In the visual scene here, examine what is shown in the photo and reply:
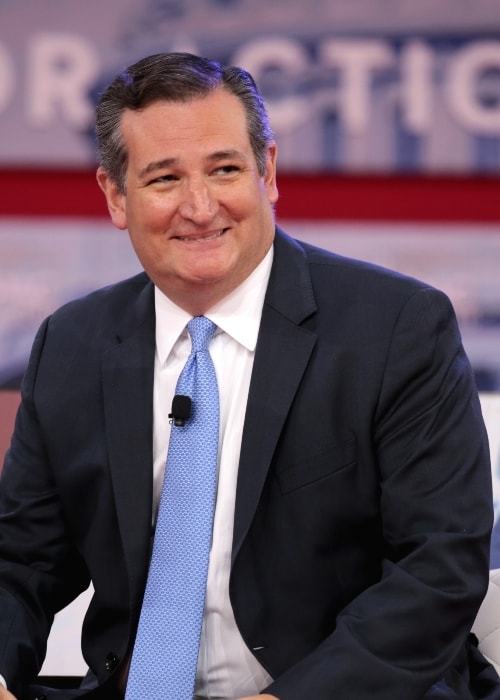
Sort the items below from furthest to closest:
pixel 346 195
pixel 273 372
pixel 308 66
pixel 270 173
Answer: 1. pixel 346 195
2. pixel 308 66
3. pixel 270 173
4. pixel 273 372

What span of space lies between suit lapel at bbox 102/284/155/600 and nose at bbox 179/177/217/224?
0.22 metres

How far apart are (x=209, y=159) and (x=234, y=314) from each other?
0.24 m

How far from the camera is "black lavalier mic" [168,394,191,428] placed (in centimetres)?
169

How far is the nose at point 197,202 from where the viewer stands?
1.70 meters

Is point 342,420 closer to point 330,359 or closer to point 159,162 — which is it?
point 330,359

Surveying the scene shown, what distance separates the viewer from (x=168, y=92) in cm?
173

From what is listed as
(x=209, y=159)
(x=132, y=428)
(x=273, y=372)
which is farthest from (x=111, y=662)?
(x=209, y=159)

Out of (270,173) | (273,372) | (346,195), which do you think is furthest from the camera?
(346,195)

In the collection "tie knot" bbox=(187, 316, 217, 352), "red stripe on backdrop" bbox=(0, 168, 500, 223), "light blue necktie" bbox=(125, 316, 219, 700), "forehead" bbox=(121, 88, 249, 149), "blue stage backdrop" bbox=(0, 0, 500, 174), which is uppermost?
"blue stage backdrop" bbox=(0, 0, 500, 174)

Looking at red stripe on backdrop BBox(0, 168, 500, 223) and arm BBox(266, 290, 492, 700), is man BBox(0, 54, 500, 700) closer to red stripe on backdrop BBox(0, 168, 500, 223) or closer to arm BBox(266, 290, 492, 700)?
arm BBox(266, 290, 492, 700)

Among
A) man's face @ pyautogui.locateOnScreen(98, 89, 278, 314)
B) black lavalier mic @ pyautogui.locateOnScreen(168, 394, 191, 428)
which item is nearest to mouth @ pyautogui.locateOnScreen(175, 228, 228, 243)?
man's face @ pyautogui.locateOnScreen(98, 89, 278, 314)

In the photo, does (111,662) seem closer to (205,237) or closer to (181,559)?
(181,559)

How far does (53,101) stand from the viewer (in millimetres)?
4246

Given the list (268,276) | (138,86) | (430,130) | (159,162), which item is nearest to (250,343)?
(268,276)
